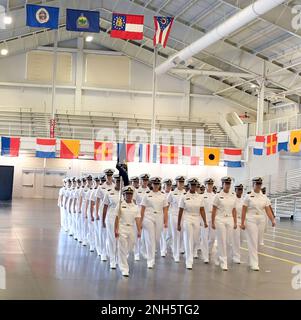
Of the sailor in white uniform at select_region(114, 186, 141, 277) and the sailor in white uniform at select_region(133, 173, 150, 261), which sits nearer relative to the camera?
the sailor in white uniform at select_region(114, 186, 141, 277)

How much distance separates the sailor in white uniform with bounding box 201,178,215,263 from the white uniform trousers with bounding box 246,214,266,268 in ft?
3.42

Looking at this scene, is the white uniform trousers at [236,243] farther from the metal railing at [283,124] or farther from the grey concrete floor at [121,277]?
the metal railing at [283,124]

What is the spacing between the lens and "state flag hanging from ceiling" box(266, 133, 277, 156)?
28.0m

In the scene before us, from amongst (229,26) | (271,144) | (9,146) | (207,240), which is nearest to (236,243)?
(207,240)

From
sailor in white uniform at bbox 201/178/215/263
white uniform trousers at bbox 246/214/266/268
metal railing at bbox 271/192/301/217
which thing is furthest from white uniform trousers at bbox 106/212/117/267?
metal railing at bbox 271/192/301/217

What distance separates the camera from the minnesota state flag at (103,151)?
103 feet

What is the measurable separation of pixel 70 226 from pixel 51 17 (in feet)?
34.0

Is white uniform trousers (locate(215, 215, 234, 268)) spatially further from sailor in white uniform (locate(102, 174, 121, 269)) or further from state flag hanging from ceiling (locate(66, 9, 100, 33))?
state flag hanging from ceiling (locate(66, 9, 100, 33))

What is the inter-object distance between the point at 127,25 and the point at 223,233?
46.0 ft

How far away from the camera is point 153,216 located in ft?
36.2

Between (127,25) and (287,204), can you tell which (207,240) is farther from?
(287,204)

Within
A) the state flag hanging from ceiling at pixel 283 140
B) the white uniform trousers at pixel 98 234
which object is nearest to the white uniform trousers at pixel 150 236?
the white uniform trousers at pixel 98 234
